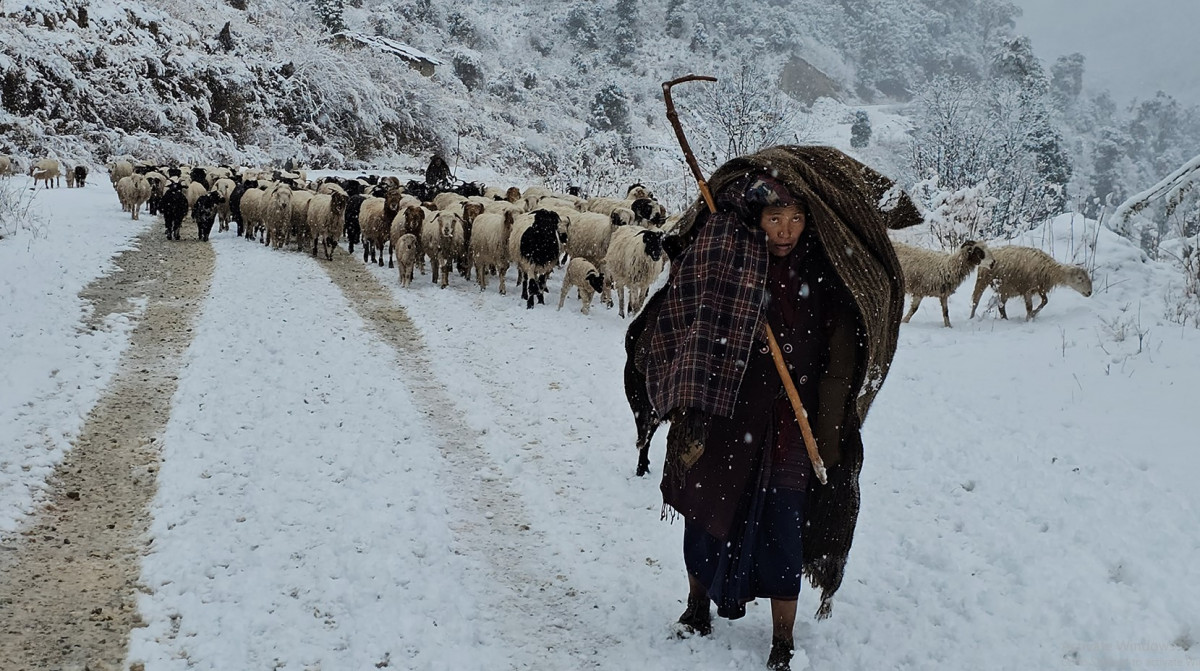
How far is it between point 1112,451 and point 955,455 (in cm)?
98

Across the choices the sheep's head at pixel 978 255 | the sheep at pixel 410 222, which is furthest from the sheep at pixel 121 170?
the sheep's head at pixel 978 255

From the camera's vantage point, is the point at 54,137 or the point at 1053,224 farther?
the point at 54,137

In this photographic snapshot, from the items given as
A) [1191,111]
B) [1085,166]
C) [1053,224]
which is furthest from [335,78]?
[1191,111]

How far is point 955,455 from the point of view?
5.79 m

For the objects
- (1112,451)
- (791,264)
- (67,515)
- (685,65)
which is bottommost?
(67,515)

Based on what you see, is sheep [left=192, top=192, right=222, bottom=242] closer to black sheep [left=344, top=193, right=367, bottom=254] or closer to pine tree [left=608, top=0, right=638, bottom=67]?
black sheep [left=344, top=193, right=367, bottom=254]

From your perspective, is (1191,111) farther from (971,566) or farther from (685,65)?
(971,566)

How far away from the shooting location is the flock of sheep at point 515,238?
10531 mm

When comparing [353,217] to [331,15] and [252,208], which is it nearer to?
[252,208]

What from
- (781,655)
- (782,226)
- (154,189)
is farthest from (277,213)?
(781,655)

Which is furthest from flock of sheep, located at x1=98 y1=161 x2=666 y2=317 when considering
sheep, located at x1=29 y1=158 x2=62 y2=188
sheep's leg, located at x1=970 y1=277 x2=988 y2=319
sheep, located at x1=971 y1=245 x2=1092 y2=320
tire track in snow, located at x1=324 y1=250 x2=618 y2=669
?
sheep, located at x1=29 y1=158 x2=62 y2=188

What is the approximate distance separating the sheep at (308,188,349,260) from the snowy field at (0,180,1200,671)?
7.36 metres

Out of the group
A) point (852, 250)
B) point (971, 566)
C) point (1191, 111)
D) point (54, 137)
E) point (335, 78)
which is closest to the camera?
point (852, 250)

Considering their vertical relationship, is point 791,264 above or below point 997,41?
below
